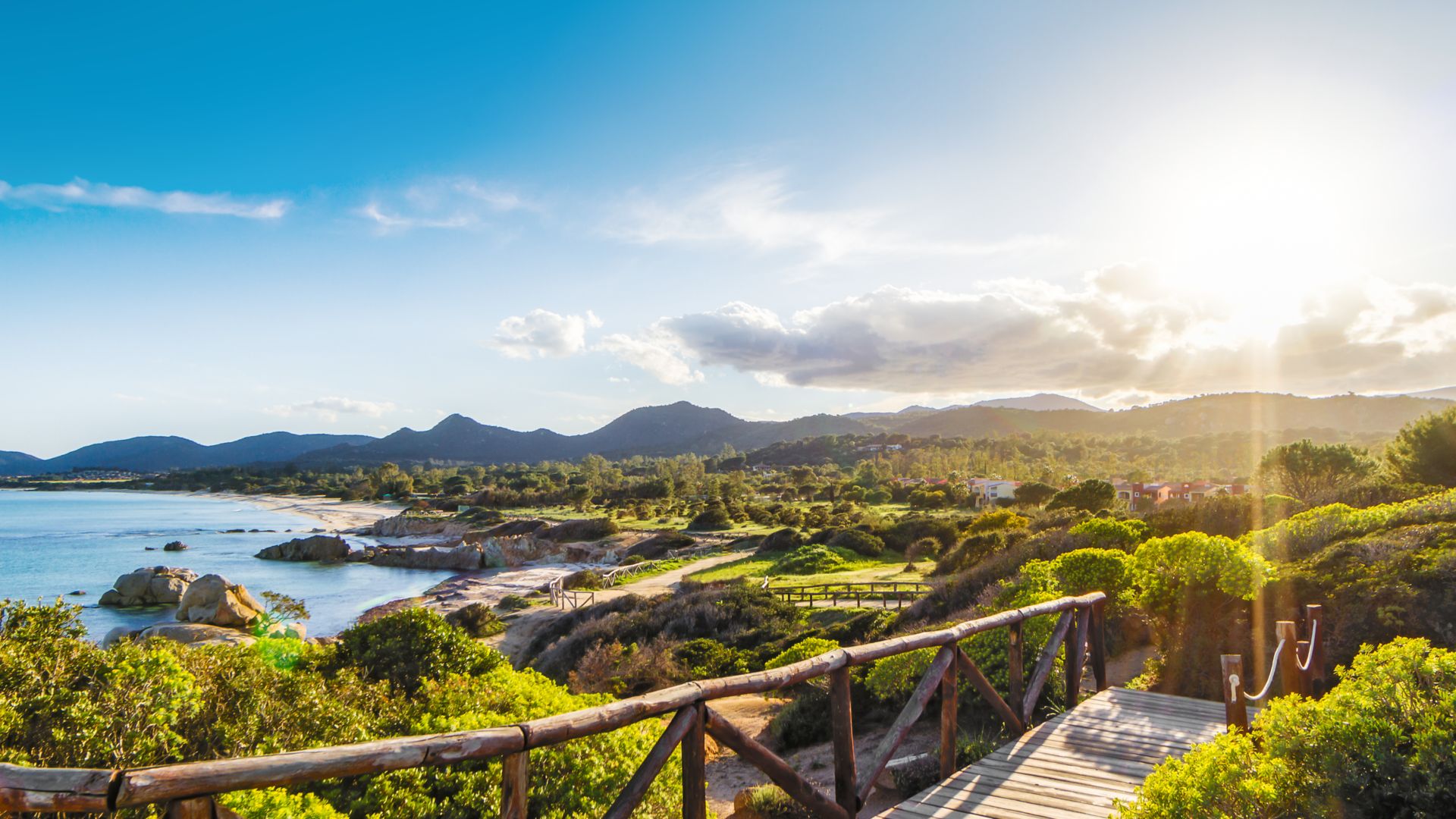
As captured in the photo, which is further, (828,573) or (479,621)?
(828,573)

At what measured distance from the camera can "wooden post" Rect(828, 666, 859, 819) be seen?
4.18m

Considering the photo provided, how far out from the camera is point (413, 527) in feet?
240

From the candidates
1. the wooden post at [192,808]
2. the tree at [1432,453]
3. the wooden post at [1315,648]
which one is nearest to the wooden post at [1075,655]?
the wooden post at [1315,648]

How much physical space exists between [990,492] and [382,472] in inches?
4150

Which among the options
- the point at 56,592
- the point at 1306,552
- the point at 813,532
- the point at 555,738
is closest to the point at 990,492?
the point at 813,532

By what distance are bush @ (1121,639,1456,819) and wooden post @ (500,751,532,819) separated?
2.60m

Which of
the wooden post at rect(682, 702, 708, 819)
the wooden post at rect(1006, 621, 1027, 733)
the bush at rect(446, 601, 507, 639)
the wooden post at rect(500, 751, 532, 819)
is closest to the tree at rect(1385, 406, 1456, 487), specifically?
the wooden post at rect(1006, 621, 1027, 733)

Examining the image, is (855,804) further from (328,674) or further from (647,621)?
(647,621)

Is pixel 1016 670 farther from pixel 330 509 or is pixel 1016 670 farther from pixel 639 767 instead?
pixel 330 509

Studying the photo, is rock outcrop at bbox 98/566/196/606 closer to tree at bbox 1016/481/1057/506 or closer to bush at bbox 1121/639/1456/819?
bush at bbox 1121/639/1456/819

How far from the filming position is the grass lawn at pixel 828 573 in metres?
27.9

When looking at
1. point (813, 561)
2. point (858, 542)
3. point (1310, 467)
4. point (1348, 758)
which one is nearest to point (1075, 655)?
point (1348, 758)

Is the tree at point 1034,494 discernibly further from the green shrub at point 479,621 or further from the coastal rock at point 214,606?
the coastal rock at point 214,606

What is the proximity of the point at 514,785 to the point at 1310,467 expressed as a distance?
4179 cm
